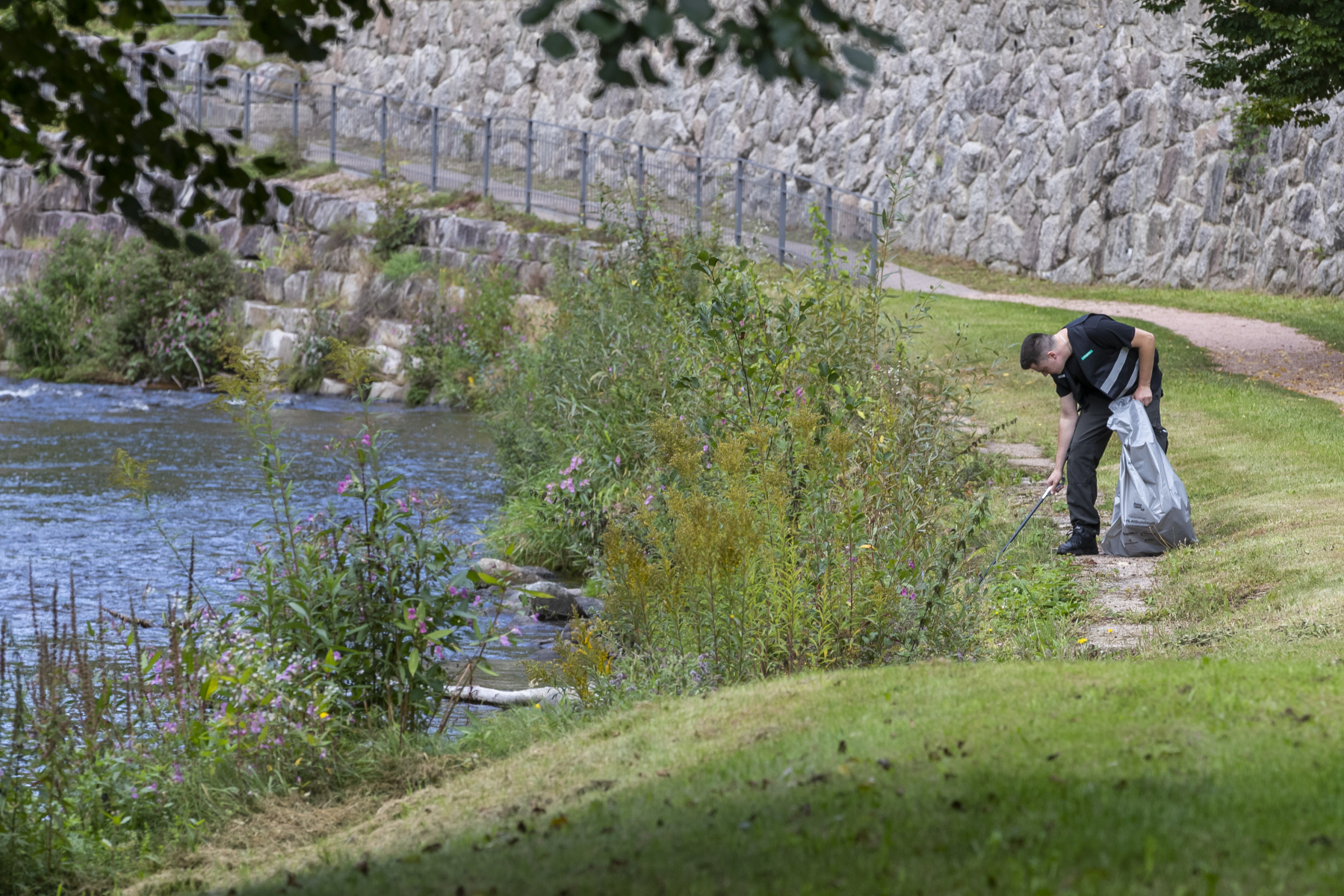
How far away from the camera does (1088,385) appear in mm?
7527

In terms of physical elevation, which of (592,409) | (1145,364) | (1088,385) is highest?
(1145,364)

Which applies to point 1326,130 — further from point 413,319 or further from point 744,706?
point 744,706

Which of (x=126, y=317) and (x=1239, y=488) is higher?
(x=1239, y=488)

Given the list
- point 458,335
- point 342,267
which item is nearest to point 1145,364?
point 458,335

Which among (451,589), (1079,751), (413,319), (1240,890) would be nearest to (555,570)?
(451,589)

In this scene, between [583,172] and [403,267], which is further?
[583,172]

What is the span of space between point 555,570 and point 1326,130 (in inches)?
641

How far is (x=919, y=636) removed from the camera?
17.1 ft

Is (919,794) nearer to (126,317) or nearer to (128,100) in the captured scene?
(128,100)

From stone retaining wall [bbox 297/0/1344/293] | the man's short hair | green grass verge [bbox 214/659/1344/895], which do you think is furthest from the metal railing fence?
green grass verge [bbox 214/659/1344/895]

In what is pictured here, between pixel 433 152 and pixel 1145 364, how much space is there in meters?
16.8

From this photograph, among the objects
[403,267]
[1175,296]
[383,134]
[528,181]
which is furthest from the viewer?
[383,134]

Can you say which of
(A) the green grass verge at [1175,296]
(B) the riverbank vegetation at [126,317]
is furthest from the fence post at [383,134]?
(A) the green grass verge at [1175,296]

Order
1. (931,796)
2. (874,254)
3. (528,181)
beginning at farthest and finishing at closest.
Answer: (528,181) → (874,254) → (931,796)
